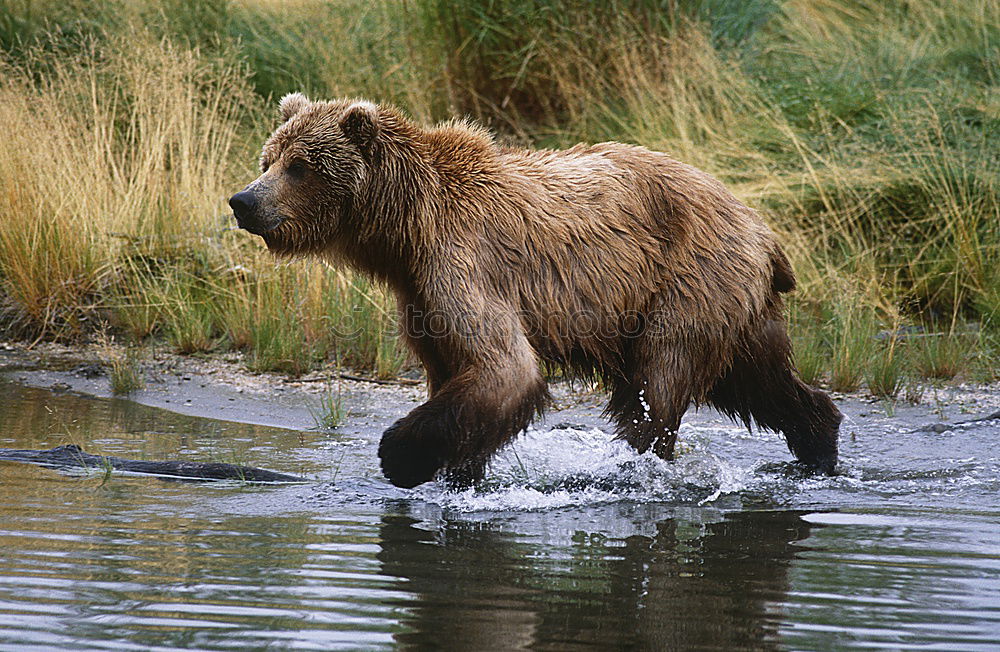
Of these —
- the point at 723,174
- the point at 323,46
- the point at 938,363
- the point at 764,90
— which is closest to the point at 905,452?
the point at 938,363

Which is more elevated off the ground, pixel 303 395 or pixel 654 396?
pixel 654 396

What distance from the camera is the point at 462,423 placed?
5.10m

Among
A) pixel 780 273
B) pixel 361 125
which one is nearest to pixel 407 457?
pixel 361 125

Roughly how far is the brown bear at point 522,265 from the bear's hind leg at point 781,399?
0.01 meters

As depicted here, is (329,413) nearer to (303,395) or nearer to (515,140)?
(303,395)

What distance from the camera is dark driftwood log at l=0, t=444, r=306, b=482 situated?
5.76m

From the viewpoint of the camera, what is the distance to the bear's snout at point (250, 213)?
5.34 meters

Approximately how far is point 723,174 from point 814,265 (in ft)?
3.79

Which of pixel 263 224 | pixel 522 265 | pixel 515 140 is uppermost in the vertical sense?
pixel 515 140

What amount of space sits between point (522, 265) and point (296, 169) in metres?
1.04

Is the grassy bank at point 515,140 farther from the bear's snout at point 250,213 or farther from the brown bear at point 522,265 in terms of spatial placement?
the bear's snout at point 250,213

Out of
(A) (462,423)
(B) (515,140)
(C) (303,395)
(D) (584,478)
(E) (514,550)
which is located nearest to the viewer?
(E) (514,550)

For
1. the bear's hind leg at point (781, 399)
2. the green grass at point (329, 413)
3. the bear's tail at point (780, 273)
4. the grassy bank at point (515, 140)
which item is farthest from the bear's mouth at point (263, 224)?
the grassy bank at point (515, 140)

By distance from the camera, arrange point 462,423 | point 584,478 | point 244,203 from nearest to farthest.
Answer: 1. point 462,423
2. point 244,203
3. point 584,478
